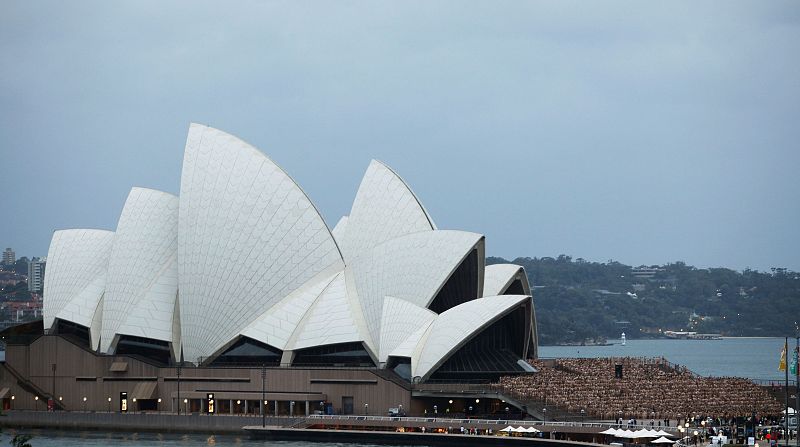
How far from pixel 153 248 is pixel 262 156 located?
309 inches

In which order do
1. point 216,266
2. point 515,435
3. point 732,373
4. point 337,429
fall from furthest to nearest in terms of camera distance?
1. point 732,373
2. point 216,266
3. point 337,429
4. point 515,435

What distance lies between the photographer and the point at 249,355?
215 ft

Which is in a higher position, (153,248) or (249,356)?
(153,248)

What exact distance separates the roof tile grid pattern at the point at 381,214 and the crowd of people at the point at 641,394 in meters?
10.5

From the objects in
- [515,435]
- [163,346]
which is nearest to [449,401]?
[515,435]

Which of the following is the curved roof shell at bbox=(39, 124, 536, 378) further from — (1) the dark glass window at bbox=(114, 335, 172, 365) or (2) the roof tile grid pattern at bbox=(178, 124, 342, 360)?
(1) the dark glass window at bbox=(114, 335, 172, 365)

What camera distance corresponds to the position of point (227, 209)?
6538cm

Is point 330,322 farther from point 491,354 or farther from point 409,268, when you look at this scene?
point 491,354

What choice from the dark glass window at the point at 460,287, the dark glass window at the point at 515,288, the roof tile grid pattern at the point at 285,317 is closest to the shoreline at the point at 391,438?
the roof tile grid pattern at the point at 285,317

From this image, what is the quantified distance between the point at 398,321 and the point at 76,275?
68.5 feet

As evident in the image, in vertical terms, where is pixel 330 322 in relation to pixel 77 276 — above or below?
below

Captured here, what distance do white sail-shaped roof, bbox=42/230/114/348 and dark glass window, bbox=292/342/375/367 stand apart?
12921 millimetres

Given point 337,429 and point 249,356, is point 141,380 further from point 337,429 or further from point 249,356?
point 337,429

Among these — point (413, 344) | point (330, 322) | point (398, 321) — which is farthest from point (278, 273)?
point (413, 344)
